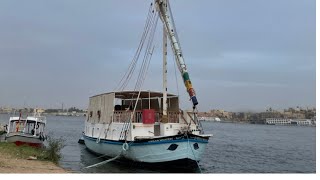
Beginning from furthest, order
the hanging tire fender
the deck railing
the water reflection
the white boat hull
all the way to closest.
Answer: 1. the deck railing
2. the hanging tire fender
3. the water reflection
4. the white boat hull

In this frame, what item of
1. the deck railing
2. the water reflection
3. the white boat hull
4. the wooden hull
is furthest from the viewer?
the wooden hull

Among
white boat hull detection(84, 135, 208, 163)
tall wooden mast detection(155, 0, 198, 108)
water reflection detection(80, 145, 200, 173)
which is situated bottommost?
water reflection detection(80, 145, 200, 173)

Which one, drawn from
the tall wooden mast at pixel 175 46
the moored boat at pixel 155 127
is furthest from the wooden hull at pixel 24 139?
the tall wooden mast at pixel 175 46

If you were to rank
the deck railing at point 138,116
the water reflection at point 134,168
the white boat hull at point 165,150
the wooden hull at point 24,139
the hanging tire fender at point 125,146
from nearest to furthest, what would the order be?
the white boat hull at point 165,150 < the water reflection at point 134,168 < the hanging tire fender at point 125,146 < the deck railing at point 138,116 < the wooden hull at point 24,139

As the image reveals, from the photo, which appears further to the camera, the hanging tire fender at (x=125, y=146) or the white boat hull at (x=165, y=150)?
the hanging tire fender at (x=125, y=146)

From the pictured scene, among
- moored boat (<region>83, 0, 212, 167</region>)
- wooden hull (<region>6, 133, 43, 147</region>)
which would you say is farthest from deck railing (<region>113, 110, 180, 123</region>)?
wooden hull (<region>6, 133, 43, 147</region>)

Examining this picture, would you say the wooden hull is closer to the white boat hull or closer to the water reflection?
the water reflection

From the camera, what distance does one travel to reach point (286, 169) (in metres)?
27.4

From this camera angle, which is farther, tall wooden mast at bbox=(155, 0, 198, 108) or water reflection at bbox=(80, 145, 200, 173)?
tall wooden mast at bbox=(155, 0, 198, 108)

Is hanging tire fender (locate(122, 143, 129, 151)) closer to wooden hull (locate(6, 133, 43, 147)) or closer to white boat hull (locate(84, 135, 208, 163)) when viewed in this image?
white boat hull (locate(84, 135, 208, 163))

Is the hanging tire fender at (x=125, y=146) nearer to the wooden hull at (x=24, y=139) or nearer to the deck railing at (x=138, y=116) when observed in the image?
the deck railing at (x=138, y=116)

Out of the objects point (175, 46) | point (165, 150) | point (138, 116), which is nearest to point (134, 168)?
point (165, 150)

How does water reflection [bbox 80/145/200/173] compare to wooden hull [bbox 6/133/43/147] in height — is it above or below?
below

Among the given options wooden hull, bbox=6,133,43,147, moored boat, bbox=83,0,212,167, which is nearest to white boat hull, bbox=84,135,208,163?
moored boat, bbox=83,0,212,167
